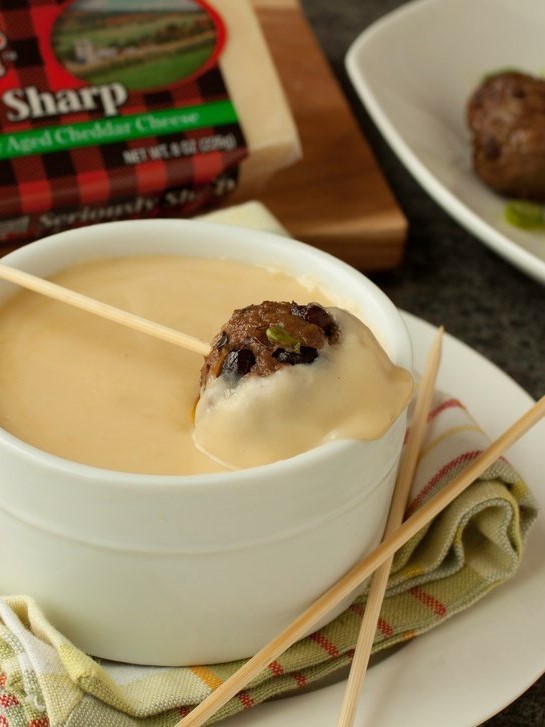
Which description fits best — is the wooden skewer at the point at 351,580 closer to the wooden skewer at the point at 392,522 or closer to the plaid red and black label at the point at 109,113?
the wooden skewer at the point at 392,522

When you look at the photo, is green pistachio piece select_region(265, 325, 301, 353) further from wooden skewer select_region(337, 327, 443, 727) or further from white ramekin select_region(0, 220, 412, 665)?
wooden skewer select_region(337, 327, 443, 727)

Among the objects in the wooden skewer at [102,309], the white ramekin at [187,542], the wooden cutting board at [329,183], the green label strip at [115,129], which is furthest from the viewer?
the wooden cutting board at [329,183]

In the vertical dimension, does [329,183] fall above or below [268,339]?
below

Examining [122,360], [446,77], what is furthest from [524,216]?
[122,360]

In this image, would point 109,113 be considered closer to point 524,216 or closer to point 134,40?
point 134,40

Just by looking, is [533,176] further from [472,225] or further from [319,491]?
[319,491]

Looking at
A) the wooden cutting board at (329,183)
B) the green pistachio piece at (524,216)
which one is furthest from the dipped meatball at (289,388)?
the green pistachio piece at (524,216)
